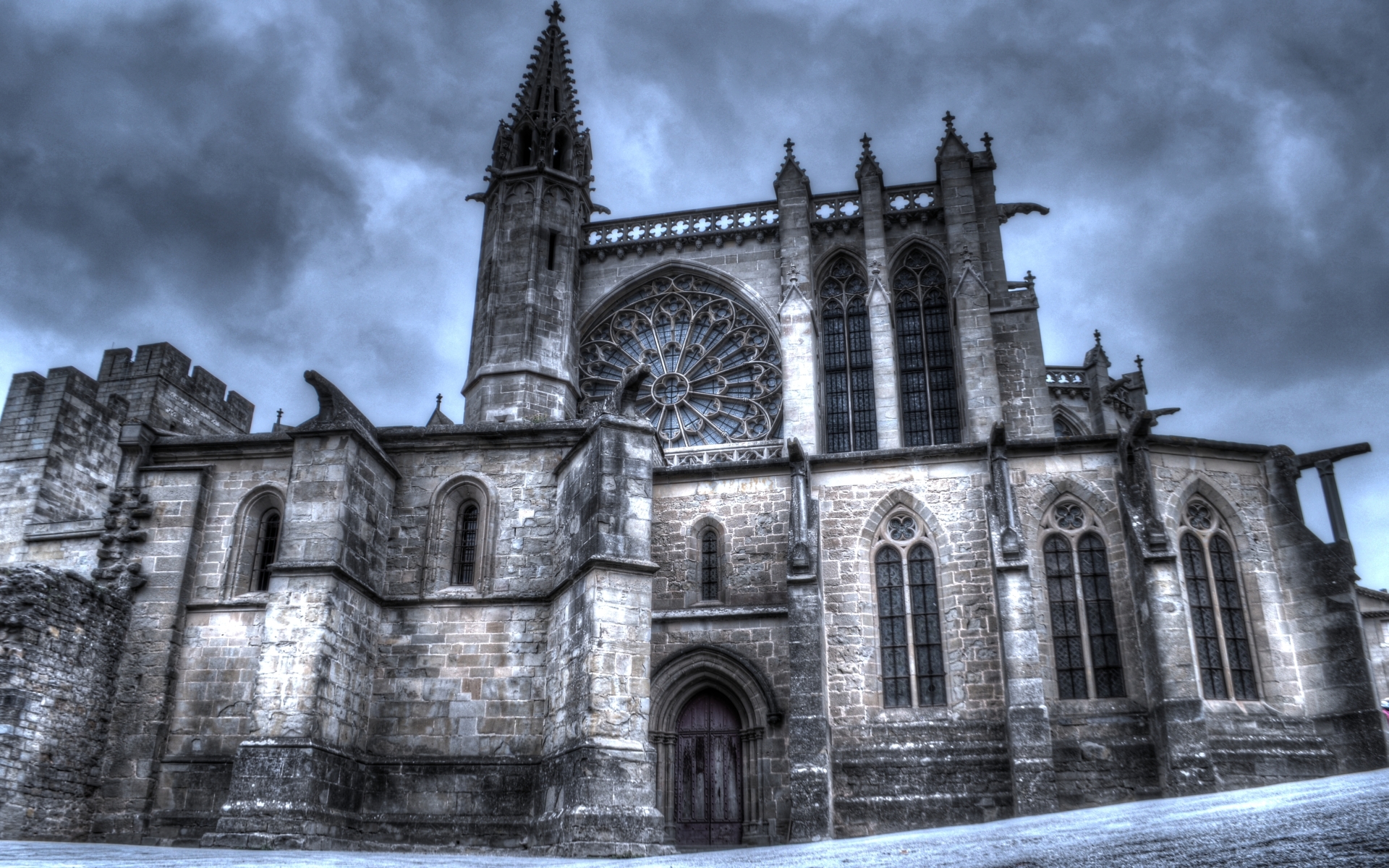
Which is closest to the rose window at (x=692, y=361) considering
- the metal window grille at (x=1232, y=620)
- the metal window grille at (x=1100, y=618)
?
the metal window grille at (x=1100, y=618)

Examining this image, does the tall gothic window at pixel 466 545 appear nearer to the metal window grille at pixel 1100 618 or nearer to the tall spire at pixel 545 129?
the metal window grille at pixel 1100 618

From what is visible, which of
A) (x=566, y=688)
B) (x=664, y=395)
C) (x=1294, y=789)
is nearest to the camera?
(x=1294, y=789)

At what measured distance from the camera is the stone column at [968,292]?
22062 mm

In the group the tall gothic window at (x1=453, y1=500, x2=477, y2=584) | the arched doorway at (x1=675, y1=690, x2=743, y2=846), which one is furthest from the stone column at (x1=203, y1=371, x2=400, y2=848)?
the arched doorway at (x1=675, y1=690, x2=743, y2=846)

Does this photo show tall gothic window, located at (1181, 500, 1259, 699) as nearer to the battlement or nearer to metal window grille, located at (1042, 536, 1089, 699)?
metal window grille, located at (1042, 536, 1089, 699)

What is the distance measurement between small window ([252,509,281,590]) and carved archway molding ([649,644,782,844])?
5.98 metres

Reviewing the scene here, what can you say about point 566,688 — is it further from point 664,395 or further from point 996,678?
point 664,395

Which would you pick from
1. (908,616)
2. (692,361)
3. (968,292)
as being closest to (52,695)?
(908,616)

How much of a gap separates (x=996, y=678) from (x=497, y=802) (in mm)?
7137

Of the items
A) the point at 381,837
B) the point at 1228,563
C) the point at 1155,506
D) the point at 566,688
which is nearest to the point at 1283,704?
the point at 1228,563

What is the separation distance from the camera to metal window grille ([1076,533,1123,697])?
15109 mm

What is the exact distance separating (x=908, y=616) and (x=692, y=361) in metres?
11.0

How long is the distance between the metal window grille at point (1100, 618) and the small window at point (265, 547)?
12.0 m

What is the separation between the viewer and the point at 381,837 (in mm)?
13320
